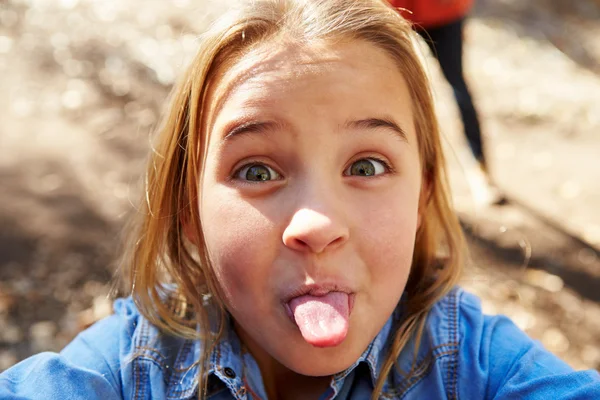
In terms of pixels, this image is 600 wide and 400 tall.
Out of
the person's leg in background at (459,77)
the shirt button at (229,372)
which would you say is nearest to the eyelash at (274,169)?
the shirt button at (229,372)

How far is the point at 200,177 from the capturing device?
5.39ft

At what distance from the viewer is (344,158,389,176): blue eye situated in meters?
1.53

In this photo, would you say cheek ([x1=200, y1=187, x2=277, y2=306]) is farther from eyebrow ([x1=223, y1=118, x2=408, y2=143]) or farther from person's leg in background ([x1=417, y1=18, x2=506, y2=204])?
person's leg in background ([x1=417, y1=18, x2=506, y2=204])

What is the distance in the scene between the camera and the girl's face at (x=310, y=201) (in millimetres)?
1422

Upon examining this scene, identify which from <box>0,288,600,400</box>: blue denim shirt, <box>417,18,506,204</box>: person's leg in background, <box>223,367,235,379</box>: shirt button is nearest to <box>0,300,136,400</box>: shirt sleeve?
<box>0,288,600,400</box>: blue denim shirt

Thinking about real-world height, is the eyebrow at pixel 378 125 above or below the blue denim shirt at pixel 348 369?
above

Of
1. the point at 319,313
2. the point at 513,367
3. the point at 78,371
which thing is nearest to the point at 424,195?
the point at 513,367

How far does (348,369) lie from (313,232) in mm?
439

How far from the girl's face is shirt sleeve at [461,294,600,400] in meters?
0.27

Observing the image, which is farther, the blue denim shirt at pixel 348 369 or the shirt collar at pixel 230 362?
the shirt collar at pixel 230 362

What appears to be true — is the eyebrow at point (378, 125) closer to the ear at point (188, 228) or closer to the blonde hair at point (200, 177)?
the blonde hair at point (200, 177)

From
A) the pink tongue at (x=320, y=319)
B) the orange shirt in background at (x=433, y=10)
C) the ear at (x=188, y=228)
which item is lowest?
the orange shirt in background at (x=433, y=10)

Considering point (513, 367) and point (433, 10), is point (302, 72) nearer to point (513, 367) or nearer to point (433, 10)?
point (513, 367)

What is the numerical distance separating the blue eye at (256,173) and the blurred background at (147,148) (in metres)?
0.58
